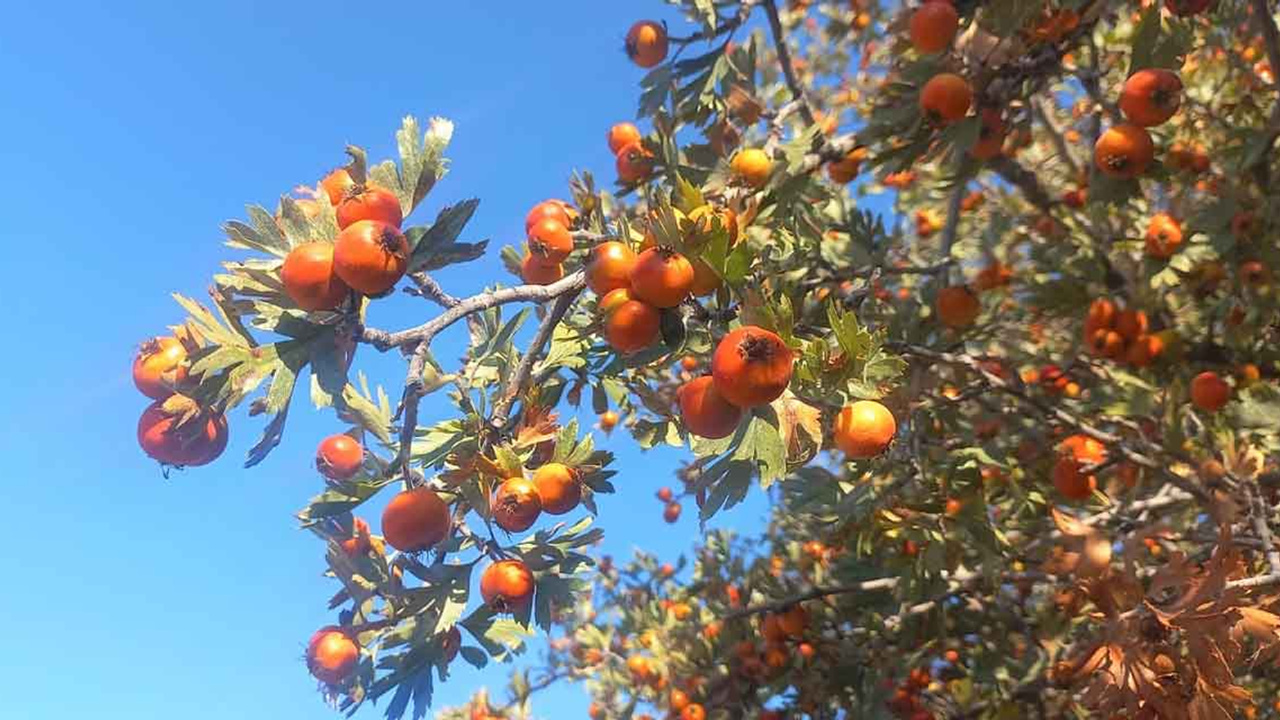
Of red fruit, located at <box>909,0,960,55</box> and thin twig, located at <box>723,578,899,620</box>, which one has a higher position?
red fruit, located at <box>909,0,960,55</box>

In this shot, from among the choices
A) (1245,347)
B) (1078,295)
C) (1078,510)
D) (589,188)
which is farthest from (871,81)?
(589,188)

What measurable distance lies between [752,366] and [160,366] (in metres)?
1.51

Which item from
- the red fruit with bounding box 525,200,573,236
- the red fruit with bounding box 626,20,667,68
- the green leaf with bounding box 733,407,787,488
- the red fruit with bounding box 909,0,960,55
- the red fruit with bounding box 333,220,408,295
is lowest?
the green leaf with bounding box 733,407,787,488

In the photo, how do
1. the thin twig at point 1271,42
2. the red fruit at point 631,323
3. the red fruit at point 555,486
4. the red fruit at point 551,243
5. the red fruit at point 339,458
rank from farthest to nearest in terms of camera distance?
the thin twig at point 1271,42 → the red fruit at point 339,458 → the red fruit at point 551,243 → the red fruit at point 555,486 → the red fruit at point 631,323

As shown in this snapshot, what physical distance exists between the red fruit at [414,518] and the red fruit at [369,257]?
0.61 meters

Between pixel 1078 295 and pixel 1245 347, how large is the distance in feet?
2.76

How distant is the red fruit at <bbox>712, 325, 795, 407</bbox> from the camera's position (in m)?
1.81

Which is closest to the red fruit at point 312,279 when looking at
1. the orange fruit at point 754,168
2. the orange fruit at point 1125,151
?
the orange fruit at point 754,168

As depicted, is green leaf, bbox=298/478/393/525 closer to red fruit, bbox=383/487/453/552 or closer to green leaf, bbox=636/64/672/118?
red fruit, bbox=383/487/453/552

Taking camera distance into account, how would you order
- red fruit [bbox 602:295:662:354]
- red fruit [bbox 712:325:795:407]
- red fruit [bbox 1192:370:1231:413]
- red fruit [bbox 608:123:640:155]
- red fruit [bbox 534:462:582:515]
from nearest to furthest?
red fruit [bbox 712:325:795:407] → red fruit [bbox 602:295:662:354] → red fruit [bbox 534:462:582:515] → red fruit [bbox 608:123:640:155] → red fruit [bbox 1192:370:1231:413]

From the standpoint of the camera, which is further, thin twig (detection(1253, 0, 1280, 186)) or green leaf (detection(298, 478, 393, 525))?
thin twig (detection(1253, 0, 1280, 186))

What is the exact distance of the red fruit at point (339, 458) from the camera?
2701 mm

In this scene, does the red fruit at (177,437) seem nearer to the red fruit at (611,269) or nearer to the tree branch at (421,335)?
the tree branch at (421,335)

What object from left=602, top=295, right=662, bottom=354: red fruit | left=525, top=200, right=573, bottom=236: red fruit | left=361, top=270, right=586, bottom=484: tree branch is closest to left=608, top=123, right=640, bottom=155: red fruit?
left=525, top=200, right=573, bottom=236: red fruit
